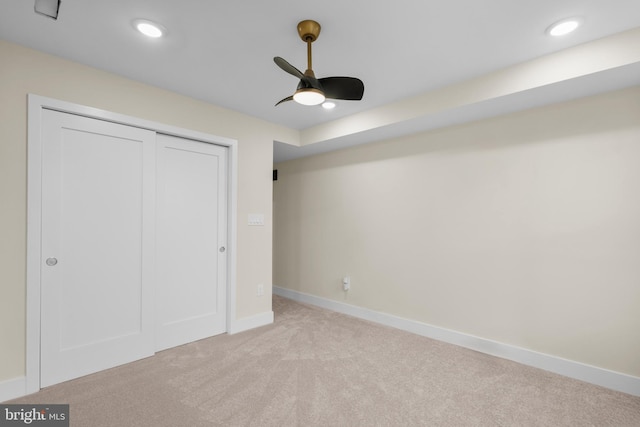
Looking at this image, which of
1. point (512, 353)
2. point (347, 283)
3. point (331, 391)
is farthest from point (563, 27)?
point (347, 283)

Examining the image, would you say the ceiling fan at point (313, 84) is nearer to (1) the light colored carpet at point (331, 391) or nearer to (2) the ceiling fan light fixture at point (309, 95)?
(2) the ceiling fan light fixture at point (309, 95)

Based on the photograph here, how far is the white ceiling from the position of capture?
176 cm

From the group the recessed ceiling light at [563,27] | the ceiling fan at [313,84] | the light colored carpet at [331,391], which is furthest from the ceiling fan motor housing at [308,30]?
the light colored carpet at [331,391]

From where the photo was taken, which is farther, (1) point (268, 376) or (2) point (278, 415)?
(1) point (268, 376)

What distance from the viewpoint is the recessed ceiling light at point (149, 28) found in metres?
1.89

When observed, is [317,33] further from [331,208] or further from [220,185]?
[331,208]

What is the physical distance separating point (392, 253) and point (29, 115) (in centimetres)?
359

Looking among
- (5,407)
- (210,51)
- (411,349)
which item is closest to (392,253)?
(411,349)

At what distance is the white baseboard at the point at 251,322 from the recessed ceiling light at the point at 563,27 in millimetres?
3703

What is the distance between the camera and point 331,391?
87.0 inches

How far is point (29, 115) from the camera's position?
220cm

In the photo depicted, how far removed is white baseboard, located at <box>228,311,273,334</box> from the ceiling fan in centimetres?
259

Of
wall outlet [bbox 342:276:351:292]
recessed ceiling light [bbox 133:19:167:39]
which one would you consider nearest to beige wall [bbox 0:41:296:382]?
recessed ceiling light [bbox 133:19:167:39]

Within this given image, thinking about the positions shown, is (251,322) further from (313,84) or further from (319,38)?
(319,38)
